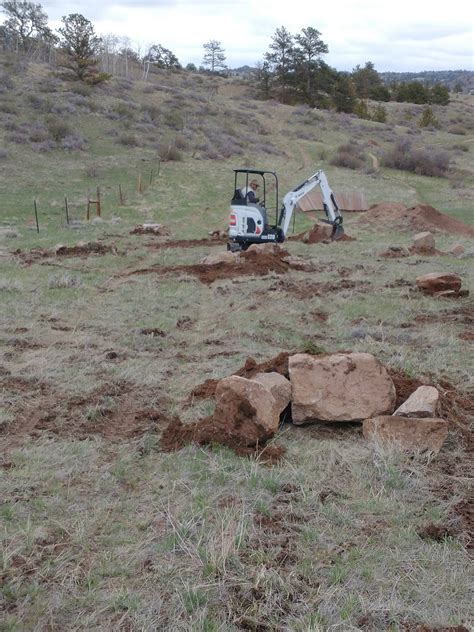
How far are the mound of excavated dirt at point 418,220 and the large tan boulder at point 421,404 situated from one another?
49.9ft

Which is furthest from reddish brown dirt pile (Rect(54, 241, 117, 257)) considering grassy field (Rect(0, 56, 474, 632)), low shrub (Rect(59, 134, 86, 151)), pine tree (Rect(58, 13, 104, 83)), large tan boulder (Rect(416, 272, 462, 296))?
pine tree (Rect(58, 13, 104, 83))

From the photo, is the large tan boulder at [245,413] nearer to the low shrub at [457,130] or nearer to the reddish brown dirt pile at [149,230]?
the reddish brown dirt pile at [149,230]

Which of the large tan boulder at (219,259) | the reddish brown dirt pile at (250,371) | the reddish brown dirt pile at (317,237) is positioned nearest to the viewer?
the reddish brown dirt pile at (250,371)

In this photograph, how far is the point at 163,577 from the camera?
4059mm

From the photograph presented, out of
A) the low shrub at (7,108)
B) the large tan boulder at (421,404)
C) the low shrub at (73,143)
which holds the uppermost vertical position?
the low shrub at (7,108)

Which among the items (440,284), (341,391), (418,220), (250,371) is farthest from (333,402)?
(418,220)

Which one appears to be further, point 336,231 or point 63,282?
point 336,231

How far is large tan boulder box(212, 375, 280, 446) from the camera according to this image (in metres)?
5.83

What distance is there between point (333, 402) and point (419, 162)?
32477mm

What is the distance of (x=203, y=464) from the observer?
545 centimetres

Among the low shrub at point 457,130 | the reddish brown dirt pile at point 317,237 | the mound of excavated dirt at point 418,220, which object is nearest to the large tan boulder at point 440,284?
the reddish brown dirt pile at point 317,237

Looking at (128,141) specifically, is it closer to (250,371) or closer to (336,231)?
(336,231)

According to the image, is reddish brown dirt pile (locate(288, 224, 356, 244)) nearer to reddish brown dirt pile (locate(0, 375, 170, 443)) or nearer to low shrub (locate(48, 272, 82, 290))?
low shrub (locate(48, 272, 82, 290))

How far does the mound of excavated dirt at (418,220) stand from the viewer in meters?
20.7
